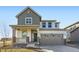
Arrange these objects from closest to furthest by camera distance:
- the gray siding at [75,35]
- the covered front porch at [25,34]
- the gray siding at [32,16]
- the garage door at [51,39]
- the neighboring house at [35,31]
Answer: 1. the covered front porch at [25,34]
2. the neighboring house at [35,31]
3. the garage door at [51,39]
4. the gray siding at [32,16]
5. the gray siding at [75,35]

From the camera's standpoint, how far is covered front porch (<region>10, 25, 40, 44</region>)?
21.2m

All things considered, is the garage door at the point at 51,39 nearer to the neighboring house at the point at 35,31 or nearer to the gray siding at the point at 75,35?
the neighboring house at the point at 35,31

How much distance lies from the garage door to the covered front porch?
30.5 inches

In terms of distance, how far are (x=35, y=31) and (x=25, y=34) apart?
1.36 metres

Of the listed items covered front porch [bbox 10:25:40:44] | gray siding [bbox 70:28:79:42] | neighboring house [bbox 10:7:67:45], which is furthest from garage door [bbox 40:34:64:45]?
gray siding [bbox 70:28:79:42]

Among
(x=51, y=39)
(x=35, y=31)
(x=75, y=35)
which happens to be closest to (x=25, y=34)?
(x=35, y=31)

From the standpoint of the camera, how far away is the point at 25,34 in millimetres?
23281

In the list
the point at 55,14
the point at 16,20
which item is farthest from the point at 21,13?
the point at 55,14

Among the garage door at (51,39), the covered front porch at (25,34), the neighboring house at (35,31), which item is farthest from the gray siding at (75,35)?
the covered front porch at (25,34)

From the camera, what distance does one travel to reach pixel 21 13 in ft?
77.6

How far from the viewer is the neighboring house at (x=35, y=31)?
2256cm

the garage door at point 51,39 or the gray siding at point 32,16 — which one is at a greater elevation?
the gray siding at point 32,16

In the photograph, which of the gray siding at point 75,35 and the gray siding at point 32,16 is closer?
the gray siding at point 32,16

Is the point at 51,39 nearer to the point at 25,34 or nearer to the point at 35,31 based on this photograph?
the point at 35,31
